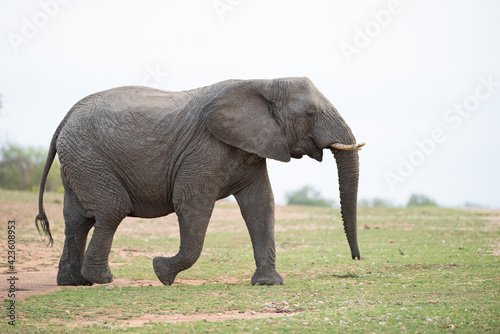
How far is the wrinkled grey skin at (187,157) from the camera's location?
33.7 feet

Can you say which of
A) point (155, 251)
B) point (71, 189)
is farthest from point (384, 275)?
point (155, 251)

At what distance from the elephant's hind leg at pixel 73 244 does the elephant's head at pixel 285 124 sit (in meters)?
2.55

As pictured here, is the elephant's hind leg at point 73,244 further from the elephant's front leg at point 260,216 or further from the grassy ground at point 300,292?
the elephant's front leg at point 260,216

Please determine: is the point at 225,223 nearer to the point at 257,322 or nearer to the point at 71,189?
the point at 71,189

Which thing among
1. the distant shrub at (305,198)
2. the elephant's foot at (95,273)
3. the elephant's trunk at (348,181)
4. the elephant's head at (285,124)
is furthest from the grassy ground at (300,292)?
the distant shrub at (305,198)

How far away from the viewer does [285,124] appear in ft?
34.0

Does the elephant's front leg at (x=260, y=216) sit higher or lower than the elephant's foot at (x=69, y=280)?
higher

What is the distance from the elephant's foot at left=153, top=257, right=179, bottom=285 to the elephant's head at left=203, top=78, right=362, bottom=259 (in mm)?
2010

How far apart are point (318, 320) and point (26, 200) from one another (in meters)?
21.7

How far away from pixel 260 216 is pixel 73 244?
2965mm

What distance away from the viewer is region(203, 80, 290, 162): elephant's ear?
1027cm

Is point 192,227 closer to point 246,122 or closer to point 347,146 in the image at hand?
point 246,122

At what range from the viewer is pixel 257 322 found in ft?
25.2

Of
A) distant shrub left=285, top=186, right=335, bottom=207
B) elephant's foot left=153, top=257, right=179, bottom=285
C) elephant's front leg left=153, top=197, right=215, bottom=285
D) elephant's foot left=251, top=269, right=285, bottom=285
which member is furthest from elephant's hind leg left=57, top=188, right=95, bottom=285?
distant shrub left=285, top=186, right=335, bottom=207
